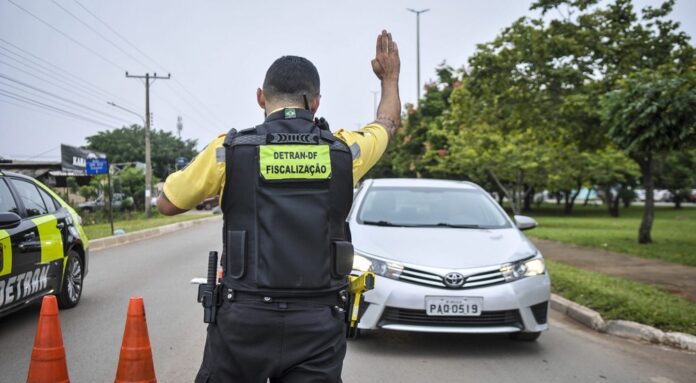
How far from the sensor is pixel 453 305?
5.36 m

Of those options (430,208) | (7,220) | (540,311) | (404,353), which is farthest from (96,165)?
(540,311)

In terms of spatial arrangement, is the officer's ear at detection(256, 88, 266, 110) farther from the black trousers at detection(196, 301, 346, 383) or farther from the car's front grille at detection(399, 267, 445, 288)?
the car's front grille at detection(399, 267, 445, 288)

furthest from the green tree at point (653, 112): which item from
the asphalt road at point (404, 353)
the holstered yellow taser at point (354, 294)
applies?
the holstered yellow taser at point (354, 294)

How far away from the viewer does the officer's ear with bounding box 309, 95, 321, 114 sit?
242cm

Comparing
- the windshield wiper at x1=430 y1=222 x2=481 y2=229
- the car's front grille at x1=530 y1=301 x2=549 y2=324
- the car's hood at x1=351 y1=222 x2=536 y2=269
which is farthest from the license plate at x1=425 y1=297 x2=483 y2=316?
the windshield wiper at x1=430 y1=222 x2=481 y2=229

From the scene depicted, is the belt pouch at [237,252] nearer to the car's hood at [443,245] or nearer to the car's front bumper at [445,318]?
the car's front bumper at [445,318]

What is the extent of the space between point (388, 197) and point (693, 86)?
635 centimetres

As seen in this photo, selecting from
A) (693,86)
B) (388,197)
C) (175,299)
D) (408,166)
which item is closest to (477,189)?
(388,197)

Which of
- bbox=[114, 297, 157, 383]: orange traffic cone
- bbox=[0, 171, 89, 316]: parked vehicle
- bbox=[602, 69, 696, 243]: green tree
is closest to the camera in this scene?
bbox=[114, 297, 157, 383]: orange traffic cone

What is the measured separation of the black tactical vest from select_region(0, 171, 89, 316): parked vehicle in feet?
13.0

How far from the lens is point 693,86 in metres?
10.6

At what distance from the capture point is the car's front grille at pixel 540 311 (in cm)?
564

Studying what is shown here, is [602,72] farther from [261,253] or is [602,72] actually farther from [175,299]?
[261,253]

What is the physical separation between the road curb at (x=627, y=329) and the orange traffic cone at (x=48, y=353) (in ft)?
17.7
